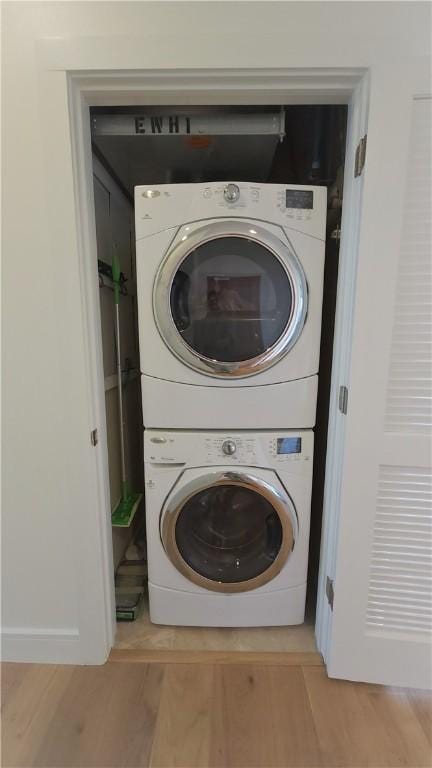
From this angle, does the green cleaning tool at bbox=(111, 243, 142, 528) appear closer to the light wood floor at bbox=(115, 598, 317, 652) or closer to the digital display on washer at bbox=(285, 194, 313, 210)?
the light wood floor at bbox=(115, 598, 317, 652)

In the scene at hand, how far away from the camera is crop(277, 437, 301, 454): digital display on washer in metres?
1.25

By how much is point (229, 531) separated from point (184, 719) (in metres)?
0.59

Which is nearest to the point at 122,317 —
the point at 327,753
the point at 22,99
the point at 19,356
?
the point at 19,356

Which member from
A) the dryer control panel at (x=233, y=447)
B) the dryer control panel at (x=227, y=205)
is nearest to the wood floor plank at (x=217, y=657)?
the dryer control panel at (x=233, y=447)

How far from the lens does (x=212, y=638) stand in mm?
1394

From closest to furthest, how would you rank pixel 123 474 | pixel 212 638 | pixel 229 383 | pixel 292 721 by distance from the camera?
pixel 292 721 → pixel 229 383 → pixel 212 638 → pixel 123 474

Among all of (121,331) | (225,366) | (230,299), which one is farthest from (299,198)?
(121,331)

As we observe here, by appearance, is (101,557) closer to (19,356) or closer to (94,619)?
(94,619)

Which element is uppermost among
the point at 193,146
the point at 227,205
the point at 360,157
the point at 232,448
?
the point at 193,146

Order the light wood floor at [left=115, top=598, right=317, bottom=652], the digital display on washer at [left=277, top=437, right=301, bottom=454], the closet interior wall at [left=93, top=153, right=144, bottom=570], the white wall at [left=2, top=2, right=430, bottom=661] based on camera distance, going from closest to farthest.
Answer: the white wall at [left=2, top=2, right=430, bottom=661], the digital display on washer at [left=277, top=437, right=301, bottom=454], the light wood floor at [left=115, top=598, right=317, bottom=652], the closet interior wall at [left=93, top=153, right=144, bottom=570]

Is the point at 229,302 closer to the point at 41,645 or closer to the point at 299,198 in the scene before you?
the point at 299,198

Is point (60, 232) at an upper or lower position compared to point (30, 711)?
upper

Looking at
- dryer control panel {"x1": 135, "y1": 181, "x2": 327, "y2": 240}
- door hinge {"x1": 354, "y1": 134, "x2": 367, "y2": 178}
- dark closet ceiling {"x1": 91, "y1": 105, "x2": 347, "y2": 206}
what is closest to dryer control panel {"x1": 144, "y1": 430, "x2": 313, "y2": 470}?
dryer control panel {"x1": 135, "y1": 181, "x2": 327, "y2": 240}

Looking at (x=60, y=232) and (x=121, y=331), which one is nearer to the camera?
(x=60, y=232)
